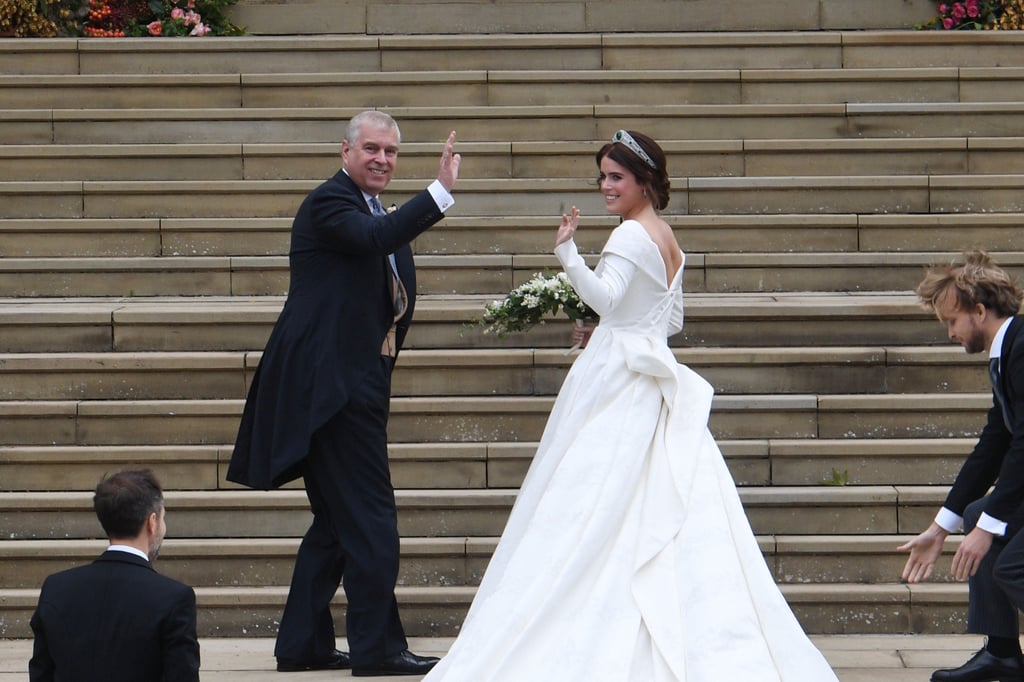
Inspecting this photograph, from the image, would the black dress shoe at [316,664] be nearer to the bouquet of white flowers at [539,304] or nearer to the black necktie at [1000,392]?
the bouquet of white flowers at [539,304]

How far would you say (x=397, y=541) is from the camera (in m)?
5.84

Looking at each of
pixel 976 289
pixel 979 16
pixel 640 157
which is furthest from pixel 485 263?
pixel 979 16

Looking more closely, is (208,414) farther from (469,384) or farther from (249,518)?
(469,384)

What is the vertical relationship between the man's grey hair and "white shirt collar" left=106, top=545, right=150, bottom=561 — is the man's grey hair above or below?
above

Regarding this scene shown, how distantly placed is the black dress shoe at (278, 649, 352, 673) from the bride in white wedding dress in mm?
970

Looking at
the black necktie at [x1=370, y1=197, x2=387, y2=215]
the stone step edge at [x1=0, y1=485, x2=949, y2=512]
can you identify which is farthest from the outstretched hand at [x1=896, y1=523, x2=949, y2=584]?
the black necktie at [x1=370, y1=197, x2=387, y2=215]

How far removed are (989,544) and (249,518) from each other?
359 cm

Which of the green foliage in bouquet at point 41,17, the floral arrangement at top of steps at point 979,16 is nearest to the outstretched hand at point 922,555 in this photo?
the floral arrangement at top of steps at point 979,16

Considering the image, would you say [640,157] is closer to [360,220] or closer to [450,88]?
[360,220]

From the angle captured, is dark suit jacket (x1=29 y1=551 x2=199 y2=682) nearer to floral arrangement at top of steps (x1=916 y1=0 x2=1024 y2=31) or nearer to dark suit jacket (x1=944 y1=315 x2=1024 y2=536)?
dark suit jacket (x1=944 y1=315 x2=1024 y2=536)

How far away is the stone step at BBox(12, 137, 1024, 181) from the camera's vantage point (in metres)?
9.53

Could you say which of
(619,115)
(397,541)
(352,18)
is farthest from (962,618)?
(352,18)

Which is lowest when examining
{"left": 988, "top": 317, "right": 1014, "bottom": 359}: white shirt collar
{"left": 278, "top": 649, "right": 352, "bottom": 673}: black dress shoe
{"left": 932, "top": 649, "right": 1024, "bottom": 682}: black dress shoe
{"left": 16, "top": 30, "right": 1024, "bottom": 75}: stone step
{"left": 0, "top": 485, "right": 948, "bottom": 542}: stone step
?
{"left": 278, "top": 649, "right": 352, "bottom": 673}: black dress shoe

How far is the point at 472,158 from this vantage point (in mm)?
9648
